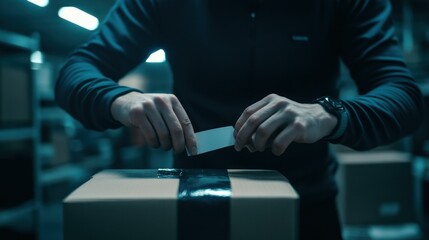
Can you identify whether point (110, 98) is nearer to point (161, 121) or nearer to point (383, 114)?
point (161, 121)

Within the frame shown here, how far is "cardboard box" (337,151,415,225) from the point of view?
230 cm

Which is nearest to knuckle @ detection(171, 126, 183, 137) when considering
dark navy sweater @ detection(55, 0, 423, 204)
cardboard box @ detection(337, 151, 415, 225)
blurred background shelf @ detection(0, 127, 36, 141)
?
dark navy sweater @ detection(55, 0, 423, 204)

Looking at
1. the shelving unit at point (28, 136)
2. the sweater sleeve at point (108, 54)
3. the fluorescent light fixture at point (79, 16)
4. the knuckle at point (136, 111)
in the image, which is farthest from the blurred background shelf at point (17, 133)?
the knuckle at point (136, 111)

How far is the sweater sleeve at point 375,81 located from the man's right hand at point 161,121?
25 centimetres

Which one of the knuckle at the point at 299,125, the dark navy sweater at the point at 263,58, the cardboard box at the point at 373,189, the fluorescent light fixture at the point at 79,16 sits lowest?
the cardboard box at the point at 373,189

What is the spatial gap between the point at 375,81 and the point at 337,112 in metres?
0.24

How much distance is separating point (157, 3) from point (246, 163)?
1.29 ft

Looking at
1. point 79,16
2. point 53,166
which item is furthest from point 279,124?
point 53,166

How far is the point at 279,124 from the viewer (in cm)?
60

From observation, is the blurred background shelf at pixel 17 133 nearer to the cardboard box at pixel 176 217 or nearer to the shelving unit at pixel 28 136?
the shelving unit at pixel 28 136

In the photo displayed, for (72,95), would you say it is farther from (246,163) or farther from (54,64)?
(54,64)

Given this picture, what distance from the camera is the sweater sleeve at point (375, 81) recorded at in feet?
2.25

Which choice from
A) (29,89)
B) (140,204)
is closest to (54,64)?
(29,89)

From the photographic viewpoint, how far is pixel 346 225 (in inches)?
92.0
